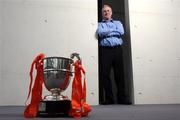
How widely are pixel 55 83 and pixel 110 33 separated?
223 cm

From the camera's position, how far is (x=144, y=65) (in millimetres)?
4395

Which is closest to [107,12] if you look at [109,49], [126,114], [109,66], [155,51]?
[109,49]

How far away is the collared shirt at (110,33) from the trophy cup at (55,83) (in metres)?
2.11

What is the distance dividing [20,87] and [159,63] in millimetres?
1910

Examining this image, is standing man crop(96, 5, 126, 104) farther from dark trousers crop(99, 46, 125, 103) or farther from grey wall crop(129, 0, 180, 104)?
grey wall crop(129, 0, 180, 104)

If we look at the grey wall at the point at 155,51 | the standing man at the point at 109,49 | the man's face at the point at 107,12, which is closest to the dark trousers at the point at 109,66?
the standing man at the point at 109,49

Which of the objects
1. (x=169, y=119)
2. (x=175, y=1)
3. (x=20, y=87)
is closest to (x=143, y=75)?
(x=175, y=1)

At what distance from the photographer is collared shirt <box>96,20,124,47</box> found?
4.15 m

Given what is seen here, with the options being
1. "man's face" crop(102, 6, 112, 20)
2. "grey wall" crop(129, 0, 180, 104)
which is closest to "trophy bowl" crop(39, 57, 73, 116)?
"man's face" crop(102, 6, 112, 20)

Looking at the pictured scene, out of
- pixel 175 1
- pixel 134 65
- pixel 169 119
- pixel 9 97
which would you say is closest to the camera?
pixel 169 119

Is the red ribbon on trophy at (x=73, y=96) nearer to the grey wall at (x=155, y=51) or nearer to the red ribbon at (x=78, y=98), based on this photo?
the red ribbon at (x=78, y=98)

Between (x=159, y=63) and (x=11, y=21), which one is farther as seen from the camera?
(x=159, y=63)

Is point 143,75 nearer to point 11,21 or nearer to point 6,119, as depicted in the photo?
point 11,21

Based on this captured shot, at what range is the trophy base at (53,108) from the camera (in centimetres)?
203
